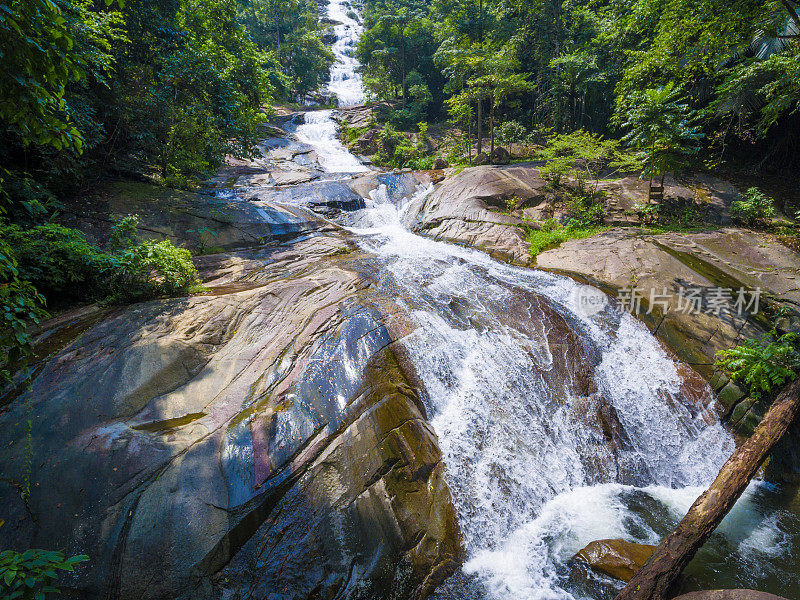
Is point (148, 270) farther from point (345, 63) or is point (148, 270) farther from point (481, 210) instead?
point (345, 63)

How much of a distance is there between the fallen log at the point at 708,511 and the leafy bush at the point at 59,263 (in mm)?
7843

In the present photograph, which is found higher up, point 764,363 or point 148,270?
point 148,270

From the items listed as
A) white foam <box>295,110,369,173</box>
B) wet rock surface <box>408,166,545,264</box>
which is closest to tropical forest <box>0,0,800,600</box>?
wet rock surface <box>408,166,545,264</box>

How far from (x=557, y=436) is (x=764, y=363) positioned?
12.1ft

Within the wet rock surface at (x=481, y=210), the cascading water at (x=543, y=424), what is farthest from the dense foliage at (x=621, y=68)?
the cascading water at (x=543, y=424)

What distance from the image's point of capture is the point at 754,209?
348 inches

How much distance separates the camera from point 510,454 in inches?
180

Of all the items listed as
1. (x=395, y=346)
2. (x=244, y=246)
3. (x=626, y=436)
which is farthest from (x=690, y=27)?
(x=244, y=246)

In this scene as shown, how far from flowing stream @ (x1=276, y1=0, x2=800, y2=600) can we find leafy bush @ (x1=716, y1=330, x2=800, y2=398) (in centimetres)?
57

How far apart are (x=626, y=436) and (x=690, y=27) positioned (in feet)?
28.9

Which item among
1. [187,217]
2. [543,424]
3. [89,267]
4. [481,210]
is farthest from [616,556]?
[187,217]

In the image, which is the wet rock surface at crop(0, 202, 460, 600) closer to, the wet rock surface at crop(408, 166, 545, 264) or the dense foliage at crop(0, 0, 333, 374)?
the dense foliage at crop(0, 0, 333, 374)

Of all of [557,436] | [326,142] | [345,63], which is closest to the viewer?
[557,436]

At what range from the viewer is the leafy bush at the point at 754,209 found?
8.81 m
